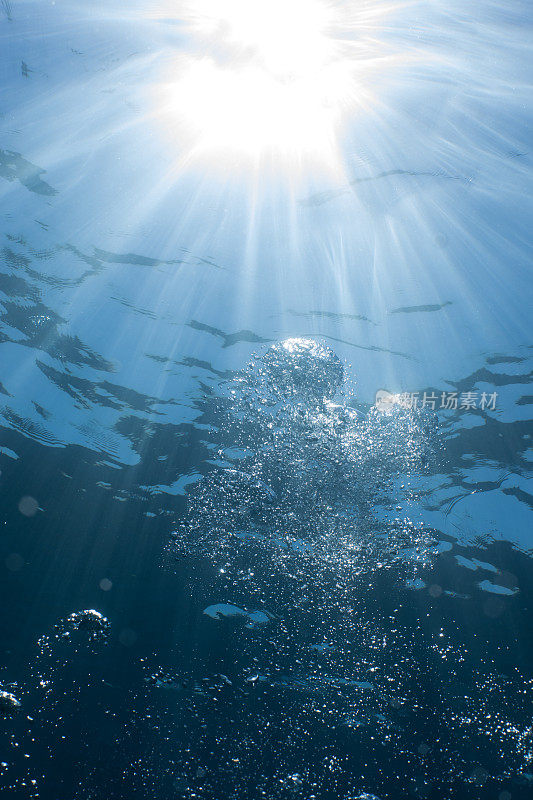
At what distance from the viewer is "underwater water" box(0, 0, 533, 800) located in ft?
22.8

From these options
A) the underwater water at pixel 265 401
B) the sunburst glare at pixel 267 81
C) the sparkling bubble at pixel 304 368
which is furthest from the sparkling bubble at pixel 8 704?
the sunburst glare at pixel 267 81

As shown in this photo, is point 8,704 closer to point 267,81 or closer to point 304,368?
point 304,368

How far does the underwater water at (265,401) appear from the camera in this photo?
695 centimetres

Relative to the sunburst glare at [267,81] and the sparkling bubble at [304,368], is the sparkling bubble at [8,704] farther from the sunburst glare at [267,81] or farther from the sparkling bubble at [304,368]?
the sunburst glare at [267,81]

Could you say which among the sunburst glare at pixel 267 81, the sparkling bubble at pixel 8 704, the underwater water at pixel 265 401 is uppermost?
the sunburst glare at pixel 267 81

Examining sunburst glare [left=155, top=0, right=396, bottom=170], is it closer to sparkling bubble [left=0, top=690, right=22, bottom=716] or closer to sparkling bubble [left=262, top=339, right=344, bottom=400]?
sparkling bubble [left=262, top=339, right=344, bottom=400]

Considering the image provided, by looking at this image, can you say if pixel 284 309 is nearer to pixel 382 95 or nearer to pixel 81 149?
pixel 382 95

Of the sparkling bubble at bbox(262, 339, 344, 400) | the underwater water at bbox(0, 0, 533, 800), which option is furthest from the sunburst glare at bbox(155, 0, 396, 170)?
the sparkling bubble at bbox(262, 339, 344, 400)

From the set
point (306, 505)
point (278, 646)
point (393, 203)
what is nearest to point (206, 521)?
point (306, 505)

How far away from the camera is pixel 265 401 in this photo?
10.4 meters

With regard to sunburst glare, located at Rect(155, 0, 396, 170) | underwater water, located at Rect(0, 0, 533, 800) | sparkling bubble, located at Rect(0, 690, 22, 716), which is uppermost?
sunburst glare, located at Rect(155, 0, 396, 170)

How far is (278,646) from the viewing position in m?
15.7

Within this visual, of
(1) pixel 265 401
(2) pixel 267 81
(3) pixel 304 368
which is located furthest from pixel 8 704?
(2) pixel 267 81

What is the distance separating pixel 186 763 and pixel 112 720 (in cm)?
354
